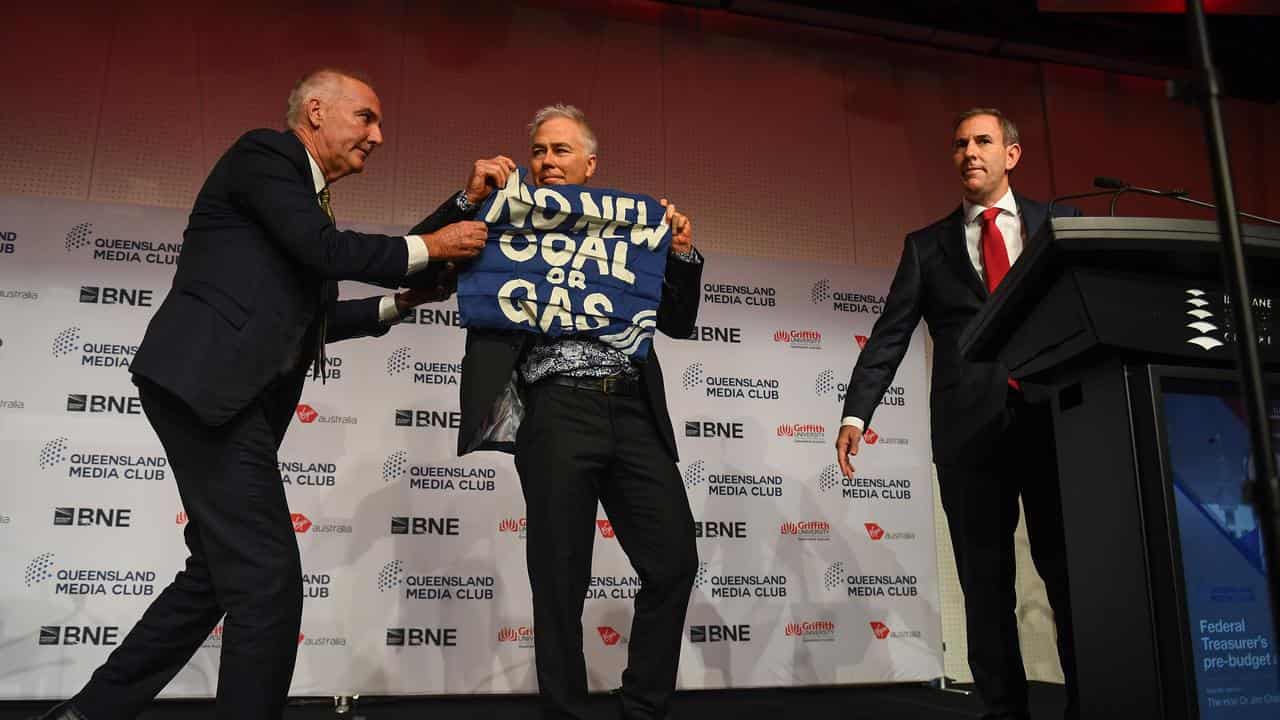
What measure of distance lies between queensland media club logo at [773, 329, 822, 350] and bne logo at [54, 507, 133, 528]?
9.53ft

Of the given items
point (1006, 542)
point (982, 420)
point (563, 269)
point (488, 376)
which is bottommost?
point (1006, 542)

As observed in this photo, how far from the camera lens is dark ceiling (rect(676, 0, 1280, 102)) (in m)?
5.20

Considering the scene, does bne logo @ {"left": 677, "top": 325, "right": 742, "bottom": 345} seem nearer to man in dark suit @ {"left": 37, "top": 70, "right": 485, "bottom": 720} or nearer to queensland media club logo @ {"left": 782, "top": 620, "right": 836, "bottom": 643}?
queensland media club logo @ {"left": 782, "top": 620, "right": 836, "bottom": 643}

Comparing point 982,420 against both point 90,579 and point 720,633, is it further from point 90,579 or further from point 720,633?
point 90,579

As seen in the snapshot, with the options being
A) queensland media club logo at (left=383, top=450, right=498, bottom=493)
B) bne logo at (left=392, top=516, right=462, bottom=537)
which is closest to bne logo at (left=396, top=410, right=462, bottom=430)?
queensland media club logo at (left=383, top=450, right=498, bottom=493)

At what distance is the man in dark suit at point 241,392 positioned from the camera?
192 centimetres

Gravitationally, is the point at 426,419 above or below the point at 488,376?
above

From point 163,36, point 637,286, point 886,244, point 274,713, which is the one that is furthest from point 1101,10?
point 274,713

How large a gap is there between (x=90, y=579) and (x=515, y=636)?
1.65m

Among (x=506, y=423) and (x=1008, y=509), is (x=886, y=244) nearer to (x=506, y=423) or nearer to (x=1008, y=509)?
(x=1008, y=509)

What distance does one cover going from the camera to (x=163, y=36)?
456 centimetres

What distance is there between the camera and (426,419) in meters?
4.07

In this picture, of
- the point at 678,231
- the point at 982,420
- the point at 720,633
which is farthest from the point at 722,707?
the point at 678,231

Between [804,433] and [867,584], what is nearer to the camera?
[867,584]
